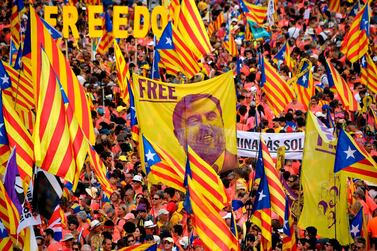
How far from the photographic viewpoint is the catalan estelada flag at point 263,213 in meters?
20.8

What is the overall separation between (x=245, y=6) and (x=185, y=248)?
1155cm

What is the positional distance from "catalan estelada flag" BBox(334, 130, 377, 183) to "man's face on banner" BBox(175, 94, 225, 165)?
2.45 metres

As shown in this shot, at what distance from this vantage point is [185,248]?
71.4 feet

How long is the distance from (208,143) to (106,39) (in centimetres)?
939

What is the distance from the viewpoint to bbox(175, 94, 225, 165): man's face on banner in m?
23.2

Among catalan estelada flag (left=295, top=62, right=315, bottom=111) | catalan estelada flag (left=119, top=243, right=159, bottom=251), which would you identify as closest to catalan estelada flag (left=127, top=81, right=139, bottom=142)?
catalan estelada flag (left=295, top=62, right=315, bottom=111)

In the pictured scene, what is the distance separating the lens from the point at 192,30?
28.0m

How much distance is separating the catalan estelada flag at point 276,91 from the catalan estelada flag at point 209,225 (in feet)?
23.7

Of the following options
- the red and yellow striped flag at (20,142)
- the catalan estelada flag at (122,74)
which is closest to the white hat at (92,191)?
the red and yellow striped flag at (20,142)

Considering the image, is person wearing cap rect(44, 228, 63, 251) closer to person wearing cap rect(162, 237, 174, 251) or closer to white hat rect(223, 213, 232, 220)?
person wearing cap rect(162, 237, 174, 251)

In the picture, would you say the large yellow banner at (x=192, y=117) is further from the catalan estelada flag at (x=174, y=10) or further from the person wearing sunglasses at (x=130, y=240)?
the catalan estelada flag at (x=174, y=10)

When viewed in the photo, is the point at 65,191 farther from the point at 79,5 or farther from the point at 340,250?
the point at 79,5

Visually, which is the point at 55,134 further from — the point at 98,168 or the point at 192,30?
the point at 192,30

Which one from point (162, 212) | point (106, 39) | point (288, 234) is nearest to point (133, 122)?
point (162, 212)
